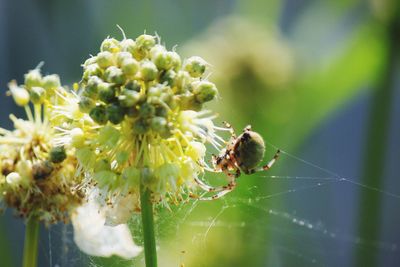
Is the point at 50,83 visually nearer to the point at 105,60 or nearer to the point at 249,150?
the point at 105,60

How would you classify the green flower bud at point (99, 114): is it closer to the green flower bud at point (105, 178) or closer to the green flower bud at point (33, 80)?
the green flower bud at point (105, 178)

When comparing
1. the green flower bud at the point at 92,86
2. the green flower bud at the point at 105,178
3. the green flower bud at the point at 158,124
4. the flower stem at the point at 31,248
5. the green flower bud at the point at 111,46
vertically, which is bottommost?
the flower stem at the point at 31,248

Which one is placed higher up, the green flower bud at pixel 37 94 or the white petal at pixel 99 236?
the green flower bud at pixel 37 94

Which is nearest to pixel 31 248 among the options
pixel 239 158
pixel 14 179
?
pixel 14 179

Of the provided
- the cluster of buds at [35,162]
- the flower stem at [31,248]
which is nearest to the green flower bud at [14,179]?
the cluster of buds at [35,162]

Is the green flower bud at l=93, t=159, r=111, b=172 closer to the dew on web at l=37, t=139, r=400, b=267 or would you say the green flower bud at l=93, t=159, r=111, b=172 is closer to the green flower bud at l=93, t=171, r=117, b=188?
the green flower bud at l=93, t=171, r=117, b=188
